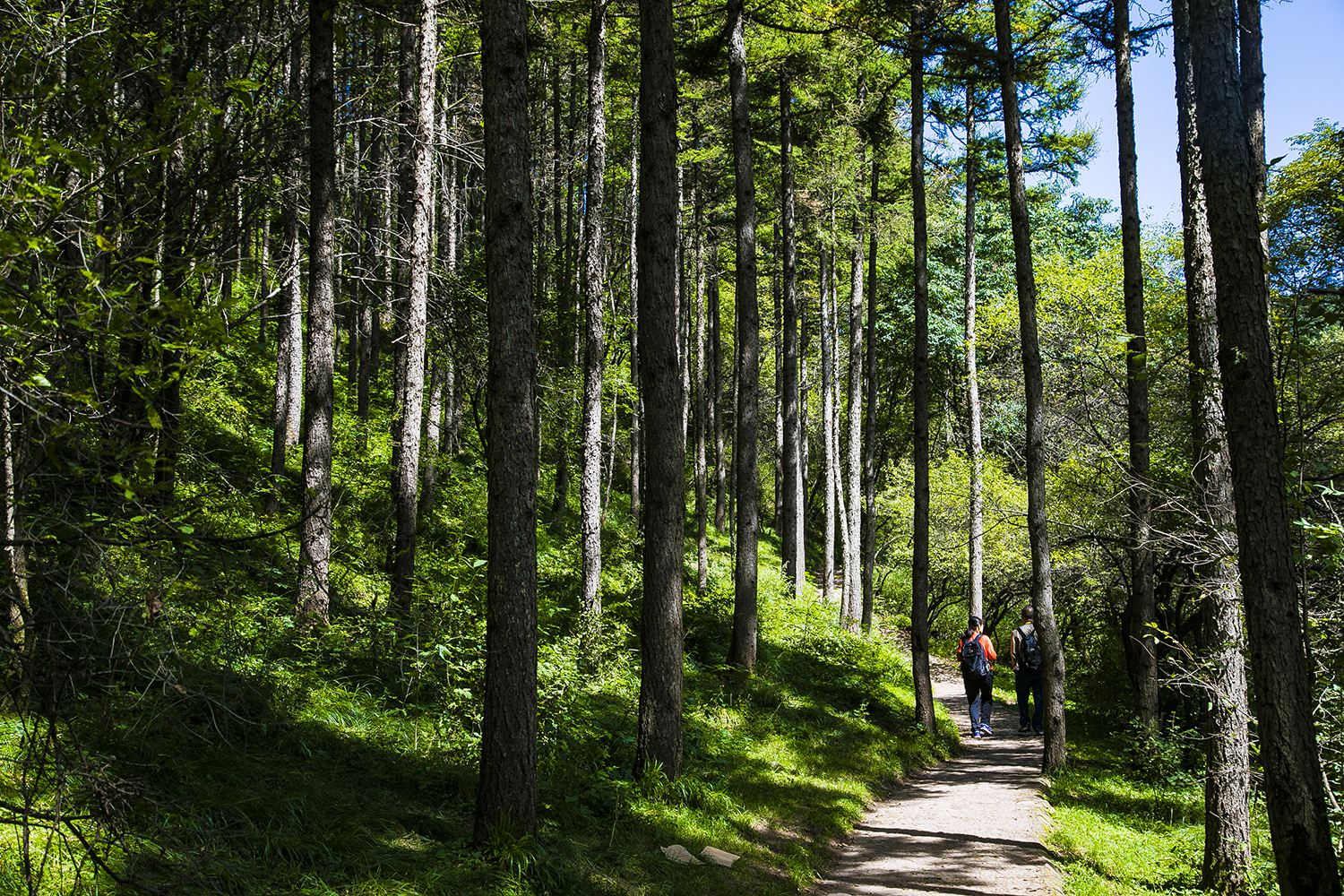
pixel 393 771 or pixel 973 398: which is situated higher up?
pixel 973 398

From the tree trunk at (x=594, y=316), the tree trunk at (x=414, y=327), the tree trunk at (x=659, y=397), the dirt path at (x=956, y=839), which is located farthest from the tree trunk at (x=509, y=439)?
the tree trunk at (x=594, y=316)

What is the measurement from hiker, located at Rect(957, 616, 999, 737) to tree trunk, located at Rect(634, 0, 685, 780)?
816 centimetres

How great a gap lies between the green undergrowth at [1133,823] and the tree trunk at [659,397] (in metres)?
3.89

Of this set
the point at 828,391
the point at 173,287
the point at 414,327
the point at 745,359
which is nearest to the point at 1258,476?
the point at 173,287

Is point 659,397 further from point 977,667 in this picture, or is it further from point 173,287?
point 977,667

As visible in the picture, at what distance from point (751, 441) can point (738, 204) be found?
3708 millimetres

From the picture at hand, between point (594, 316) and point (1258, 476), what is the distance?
9.85 meters

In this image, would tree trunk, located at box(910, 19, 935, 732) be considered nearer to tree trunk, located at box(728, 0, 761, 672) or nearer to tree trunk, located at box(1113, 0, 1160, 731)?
tree trunk, located at box(728, 0, 761, 672)

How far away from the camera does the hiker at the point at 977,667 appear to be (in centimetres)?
1419

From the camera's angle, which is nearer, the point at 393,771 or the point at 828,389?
the point at 393,771

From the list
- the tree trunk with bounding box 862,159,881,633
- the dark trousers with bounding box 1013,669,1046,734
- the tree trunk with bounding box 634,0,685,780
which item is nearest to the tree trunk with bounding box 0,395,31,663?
the tree trunk with bounding box 634,0,685,780

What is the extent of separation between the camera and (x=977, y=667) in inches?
559

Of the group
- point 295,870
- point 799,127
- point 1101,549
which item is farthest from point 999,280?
point 295,870

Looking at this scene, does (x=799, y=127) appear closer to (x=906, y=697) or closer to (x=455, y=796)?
(x=906, y=697)
